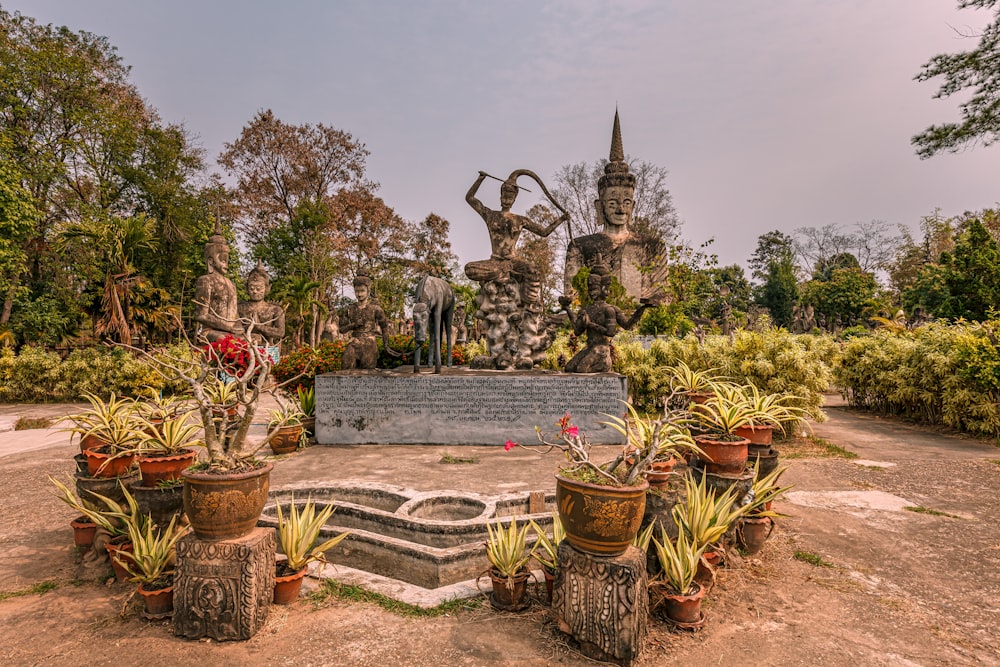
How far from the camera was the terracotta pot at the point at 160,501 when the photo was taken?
9.96ft

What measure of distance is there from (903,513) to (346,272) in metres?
25.3

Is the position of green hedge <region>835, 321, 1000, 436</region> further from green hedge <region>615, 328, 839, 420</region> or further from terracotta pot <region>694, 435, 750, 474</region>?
terracotta pot <region>694, 435, 750, 474</region>

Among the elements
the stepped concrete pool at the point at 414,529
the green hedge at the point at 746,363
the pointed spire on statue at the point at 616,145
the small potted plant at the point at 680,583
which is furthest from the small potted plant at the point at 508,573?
the pointed spire on statue at the point at 616,145

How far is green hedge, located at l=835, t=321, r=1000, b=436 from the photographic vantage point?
705 centimetres

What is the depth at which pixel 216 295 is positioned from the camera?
812 centimetres

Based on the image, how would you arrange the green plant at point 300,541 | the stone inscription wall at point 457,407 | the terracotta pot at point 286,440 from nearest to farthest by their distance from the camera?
1. the green plant at point 300,541
2. the terracotta pot at point 286,440
3. the stone inscription wall at point 457,407

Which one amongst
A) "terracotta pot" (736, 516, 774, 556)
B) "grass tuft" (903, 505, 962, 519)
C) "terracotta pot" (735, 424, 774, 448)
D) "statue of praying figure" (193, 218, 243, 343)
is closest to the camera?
"terracotta pot" (736, 516, 774, 556)

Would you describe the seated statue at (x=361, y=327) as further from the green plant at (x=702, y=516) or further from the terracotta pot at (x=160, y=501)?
the green plant at (x=702, y=516)

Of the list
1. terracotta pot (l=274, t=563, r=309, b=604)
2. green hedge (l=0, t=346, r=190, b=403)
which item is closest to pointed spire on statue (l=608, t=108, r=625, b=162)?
green hedge (l=0, t=346, r=190, b=403)

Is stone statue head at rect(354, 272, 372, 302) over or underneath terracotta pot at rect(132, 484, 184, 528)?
over

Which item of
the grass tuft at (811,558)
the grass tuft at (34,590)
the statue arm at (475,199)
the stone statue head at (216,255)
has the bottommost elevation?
the grass tuft at (811,558)

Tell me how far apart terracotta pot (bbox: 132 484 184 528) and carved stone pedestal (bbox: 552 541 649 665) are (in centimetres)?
249

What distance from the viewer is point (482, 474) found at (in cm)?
502

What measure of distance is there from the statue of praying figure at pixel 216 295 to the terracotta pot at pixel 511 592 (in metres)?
6.73
